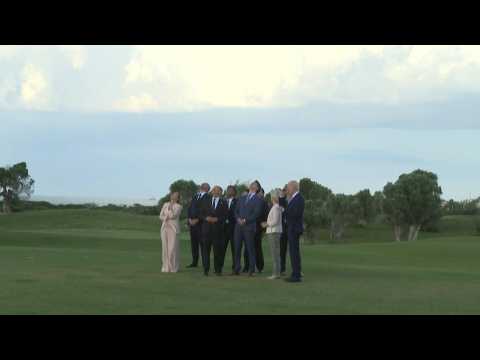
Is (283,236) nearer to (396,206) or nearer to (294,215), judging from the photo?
(294,215)

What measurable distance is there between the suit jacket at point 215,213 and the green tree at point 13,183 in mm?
58855

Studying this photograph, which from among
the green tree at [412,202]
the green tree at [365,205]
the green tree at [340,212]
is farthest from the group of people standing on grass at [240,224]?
the green tree at [365,205]

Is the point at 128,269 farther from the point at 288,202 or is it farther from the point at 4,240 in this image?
the point at 4,240

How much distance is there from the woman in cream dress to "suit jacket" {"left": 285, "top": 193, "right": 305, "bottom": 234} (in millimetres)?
3798

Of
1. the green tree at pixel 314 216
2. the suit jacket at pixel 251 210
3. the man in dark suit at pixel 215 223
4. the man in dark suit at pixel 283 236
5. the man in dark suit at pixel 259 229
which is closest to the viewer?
the suit jacket at pixel 251 210

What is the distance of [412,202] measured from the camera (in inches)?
2702

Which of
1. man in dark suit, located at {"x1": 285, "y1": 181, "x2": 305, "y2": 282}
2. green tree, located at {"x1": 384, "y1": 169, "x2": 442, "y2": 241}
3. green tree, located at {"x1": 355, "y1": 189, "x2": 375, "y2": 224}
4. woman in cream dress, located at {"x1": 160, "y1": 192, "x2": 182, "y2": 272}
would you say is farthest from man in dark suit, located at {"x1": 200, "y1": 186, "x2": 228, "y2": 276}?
green tree, located at {"x1": 355, "y1": 189, "x2": 375, "y2": 224}

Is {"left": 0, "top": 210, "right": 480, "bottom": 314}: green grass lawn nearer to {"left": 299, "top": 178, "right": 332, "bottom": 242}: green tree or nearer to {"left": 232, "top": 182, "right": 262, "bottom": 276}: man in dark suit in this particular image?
{"left": 232, "top": 182, "right": 262, "bottom": 276}: man in dark suit

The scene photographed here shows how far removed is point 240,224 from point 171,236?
2.26 m

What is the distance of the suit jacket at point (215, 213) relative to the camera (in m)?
20.7

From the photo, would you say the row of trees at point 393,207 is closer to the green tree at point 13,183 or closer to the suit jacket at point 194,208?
the green tree at point 13,183

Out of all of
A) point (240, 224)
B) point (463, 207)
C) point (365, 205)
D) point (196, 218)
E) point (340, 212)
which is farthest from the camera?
point (463, 207)

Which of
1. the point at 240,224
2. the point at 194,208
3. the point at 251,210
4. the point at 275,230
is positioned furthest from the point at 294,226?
the point at 194,208
